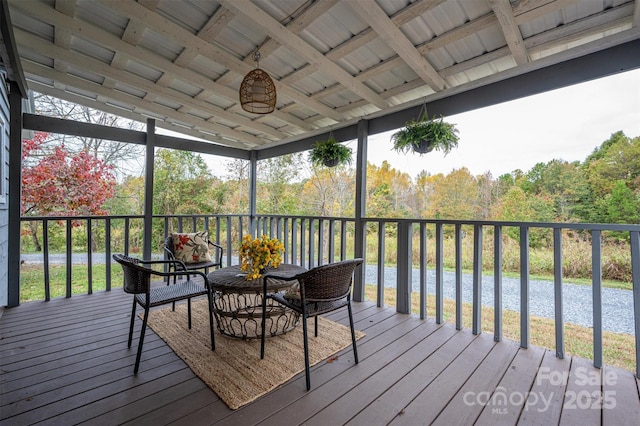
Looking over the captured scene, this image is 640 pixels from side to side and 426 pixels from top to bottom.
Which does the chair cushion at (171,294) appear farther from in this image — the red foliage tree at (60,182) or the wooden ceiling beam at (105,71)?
the red foliage tree at (60,182)

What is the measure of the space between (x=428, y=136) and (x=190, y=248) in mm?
3243

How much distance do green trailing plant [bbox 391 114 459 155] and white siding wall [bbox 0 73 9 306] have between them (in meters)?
3.93

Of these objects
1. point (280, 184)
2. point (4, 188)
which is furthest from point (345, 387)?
point (280, 184)

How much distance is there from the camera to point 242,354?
212 centimetres

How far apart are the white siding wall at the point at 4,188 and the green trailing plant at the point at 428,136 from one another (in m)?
3.93

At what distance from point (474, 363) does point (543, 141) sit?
5425 millimetres

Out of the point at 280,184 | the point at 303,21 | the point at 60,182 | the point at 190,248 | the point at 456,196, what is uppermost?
the point at 303,21

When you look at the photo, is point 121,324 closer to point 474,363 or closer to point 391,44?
point 474,363

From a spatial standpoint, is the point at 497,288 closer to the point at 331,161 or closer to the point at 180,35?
the point at 331,161

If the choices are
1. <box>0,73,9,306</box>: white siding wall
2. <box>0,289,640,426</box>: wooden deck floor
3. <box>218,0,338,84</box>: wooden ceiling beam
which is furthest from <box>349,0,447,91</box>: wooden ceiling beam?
<box>0,73,9,306</box>: white siding wall

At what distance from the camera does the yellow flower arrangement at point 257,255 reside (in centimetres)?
240

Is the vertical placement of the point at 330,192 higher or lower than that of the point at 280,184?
lower

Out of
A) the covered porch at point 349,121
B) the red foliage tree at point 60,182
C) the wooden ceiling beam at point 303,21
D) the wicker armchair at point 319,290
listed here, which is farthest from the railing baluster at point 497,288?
the red foliage tree at point 60,182

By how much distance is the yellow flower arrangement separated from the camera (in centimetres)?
240
